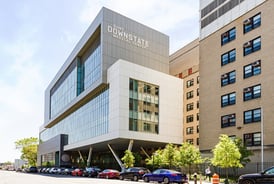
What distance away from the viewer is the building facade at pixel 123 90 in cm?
5612

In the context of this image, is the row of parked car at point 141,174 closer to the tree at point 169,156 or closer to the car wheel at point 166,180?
the car wheel at point 166,180

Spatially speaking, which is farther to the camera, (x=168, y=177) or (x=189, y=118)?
(x=189, y=118)

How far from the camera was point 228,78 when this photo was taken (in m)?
49.5

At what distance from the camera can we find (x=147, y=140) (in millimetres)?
57625

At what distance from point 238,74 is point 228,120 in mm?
5775

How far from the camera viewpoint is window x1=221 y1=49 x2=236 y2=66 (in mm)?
48950

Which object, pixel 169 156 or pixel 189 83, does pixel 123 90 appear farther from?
pixel 189 83

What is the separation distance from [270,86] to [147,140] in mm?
21529

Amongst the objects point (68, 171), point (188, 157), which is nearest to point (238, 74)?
point (188, 157)

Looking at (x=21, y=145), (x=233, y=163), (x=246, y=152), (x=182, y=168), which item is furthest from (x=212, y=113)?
(x=21, y=145)

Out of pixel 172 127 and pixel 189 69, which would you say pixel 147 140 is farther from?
pixel 189 69

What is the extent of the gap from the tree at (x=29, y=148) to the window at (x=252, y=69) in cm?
10671

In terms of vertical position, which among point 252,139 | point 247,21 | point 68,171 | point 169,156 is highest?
point 247,21

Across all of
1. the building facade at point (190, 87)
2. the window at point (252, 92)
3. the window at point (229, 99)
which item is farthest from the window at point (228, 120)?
the building facade at point (190, 87)
